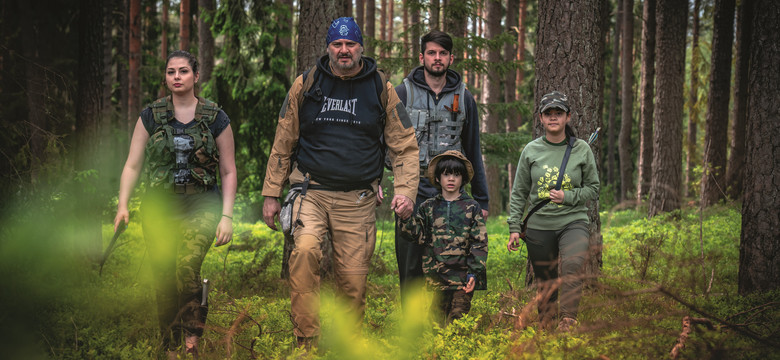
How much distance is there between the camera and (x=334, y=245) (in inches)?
169

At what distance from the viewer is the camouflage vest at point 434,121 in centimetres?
499

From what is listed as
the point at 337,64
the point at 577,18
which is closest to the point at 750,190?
the point at 577,18

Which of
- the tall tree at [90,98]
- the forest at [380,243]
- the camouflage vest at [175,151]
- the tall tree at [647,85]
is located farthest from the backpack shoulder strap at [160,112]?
the tall tree at [647,85]

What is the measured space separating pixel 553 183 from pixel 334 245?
78.9 inches

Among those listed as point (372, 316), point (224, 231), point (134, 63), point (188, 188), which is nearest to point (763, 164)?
point (372, 316)

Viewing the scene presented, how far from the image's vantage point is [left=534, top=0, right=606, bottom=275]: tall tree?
605 cm

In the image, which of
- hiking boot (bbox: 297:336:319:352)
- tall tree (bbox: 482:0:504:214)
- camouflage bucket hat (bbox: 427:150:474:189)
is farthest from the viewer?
tall tree (bbox: 482:0:504:214)

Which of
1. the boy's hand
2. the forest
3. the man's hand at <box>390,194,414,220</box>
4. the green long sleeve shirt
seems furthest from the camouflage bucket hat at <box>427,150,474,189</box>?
the forest

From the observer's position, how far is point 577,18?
6043 mm

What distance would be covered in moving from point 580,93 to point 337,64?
3171mm

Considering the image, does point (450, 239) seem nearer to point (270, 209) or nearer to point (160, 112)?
point (270, 209)

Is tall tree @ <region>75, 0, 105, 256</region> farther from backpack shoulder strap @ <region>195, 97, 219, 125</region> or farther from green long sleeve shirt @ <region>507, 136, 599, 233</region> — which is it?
green long sleeve shirt @ <region>507, 136, 599, 233</region>

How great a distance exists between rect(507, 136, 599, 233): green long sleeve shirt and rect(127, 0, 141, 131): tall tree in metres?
15.4

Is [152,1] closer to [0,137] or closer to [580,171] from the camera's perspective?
[0,137]
